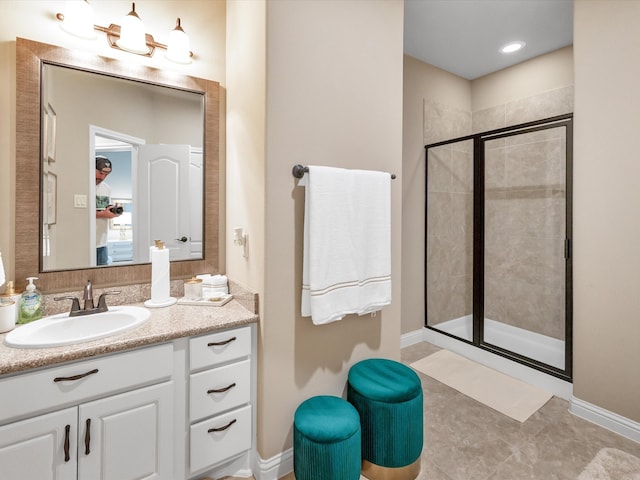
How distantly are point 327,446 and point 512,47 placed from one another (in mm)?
3370

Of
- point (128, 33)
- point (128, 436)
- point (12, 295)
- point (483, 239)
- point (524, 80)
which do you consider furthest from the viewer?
point (524, 80)

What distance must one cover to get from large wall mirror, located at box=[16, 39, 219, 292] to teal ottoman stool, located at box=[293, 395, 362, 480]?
1.02 m

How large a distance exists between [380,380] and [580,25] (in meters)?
2.42

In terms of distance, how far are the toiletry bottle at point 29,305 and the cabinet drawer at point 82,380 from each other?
43cm

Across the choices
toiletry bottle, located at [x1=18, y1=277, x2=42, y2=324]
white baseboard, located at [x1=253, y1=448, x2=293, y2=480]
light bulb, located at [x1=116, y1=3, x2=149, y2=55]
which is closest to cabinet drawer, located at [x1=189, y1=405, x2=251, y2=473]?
white baseboard, located at [x1=253, y1=448, x2=293, y2=480]

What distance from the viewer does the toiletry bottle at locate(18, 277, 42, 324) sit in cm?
140

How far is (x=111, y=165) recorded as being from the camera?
5.45ft

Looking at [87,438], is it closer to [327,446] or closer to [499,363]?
[327,446]

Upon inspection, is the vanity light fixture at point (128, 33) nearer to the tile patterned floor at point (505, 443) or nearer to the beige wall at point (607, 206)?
the tile patterned floor at point (505, 443)

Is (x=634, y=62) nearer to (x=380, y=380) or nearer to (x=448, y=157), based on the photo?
(x=448, y=157)

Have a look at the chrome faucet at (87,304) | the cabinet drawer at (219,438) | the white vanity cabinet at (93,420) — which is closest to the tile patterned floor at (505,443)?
the cabinet drawer at (219,438)

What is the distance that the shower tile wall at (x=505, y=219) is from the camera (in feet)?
9.27

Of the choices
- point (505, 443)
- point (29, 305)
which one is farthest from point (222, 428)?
point (505, 443)

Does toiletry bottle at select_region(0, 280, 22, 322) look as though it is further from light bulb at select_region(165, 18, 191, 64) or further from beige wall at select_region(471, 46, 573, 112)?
beige wall at select_region(471, 46, 573, 112)
